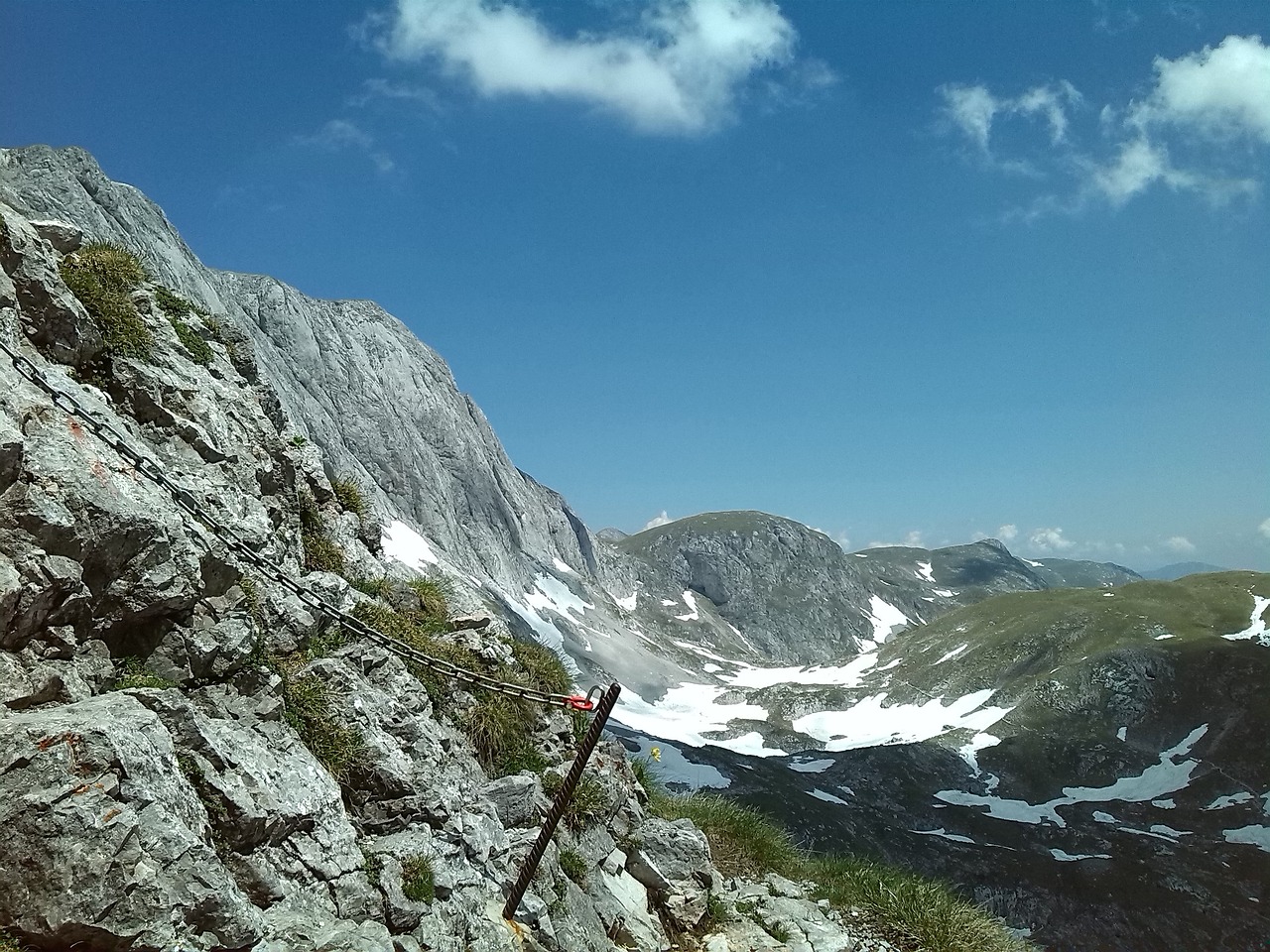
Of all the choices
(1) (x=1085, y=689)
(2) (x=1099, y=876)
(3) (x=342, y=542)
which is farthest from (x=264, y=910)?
(1) (x=1085, y=689)

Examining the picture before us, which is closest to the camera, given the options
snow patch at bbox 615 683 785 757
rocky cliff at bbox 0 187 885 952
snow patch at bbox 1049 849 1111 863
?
rocky cliff at bbox 0 187 885 952

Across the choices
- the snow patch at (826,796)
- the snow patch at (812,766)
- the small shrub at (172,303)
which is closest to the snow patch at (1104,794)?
the snow patch at (826,796)

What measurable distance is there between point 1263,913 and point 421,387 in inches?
5154

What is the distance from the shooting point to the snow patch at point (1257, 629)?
110m

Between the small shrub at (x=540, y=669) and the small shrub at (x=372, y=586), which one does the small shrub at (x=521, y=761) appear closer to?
the small shrub at (x=540, y=669)

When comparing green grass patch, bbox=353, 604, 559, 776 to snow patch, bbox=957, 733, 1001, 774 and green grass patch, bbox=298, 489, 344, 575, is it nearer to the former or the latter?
green grass patch, bbox=298, 489, 344, 575

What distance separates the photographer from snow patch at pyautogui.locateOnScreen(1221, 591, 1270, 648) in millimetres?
109625

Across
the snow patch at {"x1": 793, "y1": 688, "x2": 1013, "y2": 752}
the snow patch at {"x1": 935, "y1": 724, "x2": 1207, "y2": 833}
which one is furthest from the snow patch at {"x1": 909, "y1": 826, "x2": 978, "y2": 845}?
the snow patch at {"x1": 793, "y1": 688, "x2": 1013, "y2": 752}

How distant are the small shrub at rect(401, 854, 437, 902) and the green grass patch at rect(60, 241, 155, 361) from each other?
813 cm

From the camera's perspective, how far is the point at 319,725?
9102mm

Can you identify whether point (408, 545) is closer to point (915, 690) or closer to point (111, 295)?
point (915, 690)

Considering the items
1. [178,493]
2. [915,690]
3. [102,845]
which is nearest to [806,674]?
[915,690]

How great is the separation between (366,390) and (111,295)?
11976cm

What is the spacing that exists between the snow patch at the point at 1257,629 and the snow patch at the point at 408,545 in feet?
389
